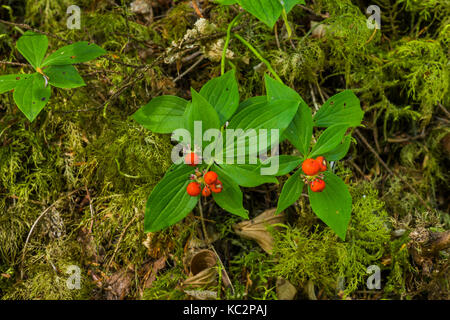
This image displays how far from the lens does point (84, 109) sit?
1.97 m

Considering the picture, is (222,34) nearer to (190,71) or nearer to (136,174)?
(190,71)

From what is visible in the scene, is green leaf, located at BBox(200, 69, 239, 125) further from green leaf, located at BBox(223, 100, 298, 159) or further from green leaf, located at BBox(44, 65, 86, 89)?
green leaf, located at BBox(44, 65, 86, 89)

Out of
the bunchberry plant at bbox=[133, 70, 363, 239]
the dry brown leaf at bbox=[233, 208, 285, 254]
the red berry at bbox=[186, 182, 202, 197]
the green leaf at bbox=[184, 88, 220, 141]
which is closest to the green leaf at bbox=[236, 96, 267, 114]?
the bunchberry plant at bbox=[133, 70, 363, 239]

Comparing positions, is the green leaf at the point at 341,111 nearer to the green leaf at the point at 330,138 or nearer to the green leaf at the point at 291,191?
the green leaf at the point at 330,138

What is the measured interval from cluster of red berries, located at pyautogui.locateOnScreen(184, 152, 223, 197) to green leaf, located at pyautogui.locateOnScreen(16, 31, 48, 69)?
797 millimetres

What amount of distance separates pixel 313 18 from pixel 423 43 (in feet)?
1.90

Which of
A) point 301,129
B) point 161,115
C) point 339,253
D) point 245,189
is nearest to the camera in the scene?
point 301,129

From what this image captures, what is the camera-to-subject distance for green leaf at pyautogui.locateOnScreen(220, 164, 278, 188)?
4.42 ft

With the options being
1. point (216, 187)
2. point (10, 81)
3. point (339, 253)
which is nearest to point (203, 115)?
point (216, 187)

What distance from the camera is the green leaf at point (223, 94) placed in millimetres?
1499

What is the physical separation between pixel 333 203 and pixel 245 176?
0.38m

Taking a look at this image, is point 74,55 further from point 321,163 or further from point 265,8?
point 321,163

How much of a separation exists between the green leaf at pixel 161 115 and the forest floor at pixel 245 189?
0.97ft

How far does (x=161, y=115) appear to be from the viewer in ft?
5.12
